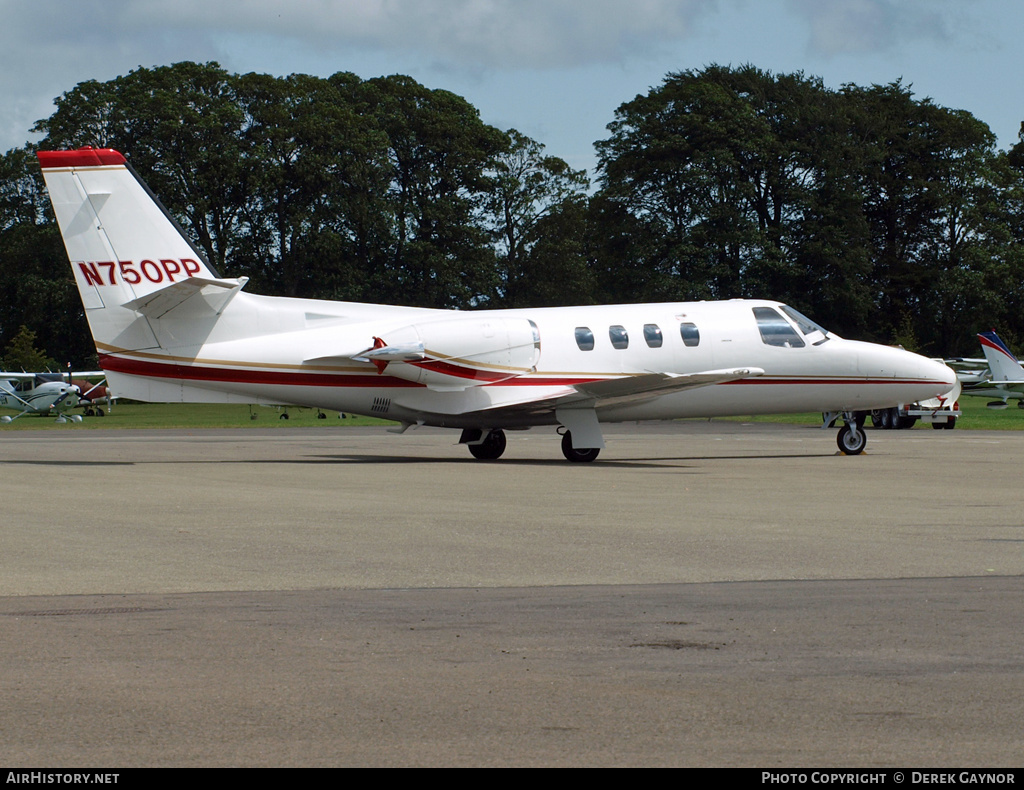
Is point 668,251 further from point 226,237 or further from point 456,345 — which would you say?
point 456,345

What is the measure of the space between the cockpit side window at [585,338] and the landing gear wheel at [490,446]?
8.75 ft

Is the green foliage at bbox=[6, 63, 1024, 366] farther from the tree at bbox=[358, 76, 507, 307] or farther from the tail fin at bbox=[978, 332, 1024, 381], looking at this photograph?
the tail fin at bbox=[978, 332, 1024, 381]

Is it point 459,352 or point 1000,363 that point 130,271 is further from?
point 1000,363

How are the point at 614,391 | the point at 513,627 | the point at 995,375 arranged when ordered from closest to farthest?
1. the point at 513,627
2. the point at 614,391
3. the point at 995,375

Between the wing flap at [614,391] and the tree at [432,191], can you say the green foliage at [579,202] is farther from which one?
the wing flap at [614,391]

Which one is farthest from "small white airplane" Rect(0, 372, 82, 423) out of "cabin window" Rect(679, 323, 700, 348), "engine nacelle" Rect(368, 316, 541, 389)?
"cabin window" Rect(679, 323, 700, 348)

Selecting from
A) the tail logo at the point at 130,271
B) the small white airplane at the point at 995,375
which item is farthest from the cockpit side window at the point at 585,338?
the small white airplane at the point at 995,375

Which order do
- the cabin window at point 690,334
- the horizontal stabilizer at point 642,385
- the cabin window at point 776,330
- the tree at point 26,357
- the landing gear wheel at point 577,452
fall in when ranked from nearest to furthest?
the horizontal stabilizer at point 642,385, the landing gear wheel at point 577,452, the cabin window at point 690,334, the cabin window at point 776,330, the tree at point 26,357

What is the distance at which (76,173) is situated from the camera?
24.4 m

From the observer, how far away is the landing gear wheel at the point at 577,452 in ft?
86.2

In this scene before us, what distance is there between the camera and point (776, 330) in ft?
89.2

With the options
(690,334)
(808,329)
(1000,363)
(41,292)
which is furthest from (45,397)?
(1000,363)

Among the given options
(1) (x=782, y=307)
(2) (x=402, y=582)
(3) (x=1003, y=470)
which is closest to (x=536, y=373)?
(1) (x=782, y=307)

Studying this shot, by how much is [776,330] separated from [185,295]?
38.5 ft
